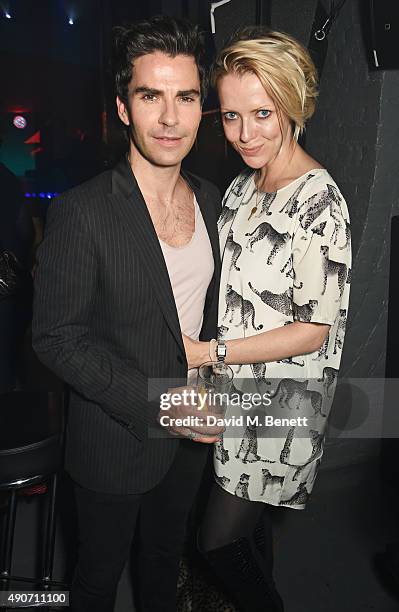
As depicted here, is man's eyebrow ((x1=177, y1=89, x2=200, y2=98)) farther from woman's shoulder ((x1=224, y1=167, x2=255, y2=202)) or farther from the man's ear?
woman's shoulder ((x1=224, y1=167, x2=255, y2=202))

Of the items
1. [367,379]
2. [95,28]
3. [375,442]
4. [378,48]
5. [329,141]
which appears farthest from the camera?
[95,28]

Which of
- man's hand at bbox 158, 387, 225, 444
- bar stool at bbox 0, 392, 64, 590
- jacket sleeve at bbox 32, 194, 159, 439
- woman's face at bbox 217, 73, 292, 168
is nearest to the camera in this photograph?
jacket sleeve at bbox 32, 194, 159, 439

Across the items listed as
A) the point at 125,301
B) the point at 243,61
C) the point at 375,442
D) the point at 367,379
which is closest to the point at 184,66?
the point at 243,61

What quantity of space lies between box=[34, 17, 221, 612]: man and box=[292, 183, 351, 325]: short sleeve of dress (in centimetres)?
28

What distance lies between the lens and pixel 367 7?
2279mm

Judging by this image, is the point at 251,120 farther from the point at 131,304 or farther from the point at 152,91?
the point at 131,304

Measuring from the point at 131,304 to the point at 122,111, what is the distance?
59 cm

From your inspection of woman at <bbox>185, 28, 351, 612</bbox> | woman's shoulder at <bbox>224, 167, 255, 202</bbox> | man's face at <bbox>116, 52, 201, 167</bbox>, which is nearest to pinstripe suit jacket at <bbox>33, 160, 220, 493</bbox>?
man's face at <bbox>116, 52, 201, 167</bbox>

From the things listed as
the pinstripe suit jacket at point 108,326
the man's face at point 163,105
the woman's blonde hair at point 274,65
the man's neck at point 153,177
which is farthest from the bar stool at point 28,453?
the woman's blonde hair at point 274,65

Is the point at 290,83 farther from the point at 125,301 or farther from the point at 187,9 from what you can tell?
the point at 187,9

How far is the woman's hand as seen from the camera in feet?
5.18

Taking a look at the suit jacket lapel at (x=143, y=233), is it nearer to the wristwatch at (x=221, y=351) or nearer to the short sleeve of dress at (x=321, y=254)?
the wristwatch at (x=221, y=351)

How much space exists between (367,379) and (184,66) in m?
1.91

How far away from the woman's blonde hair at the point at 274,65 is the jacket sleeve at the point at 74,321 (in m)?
0.62
